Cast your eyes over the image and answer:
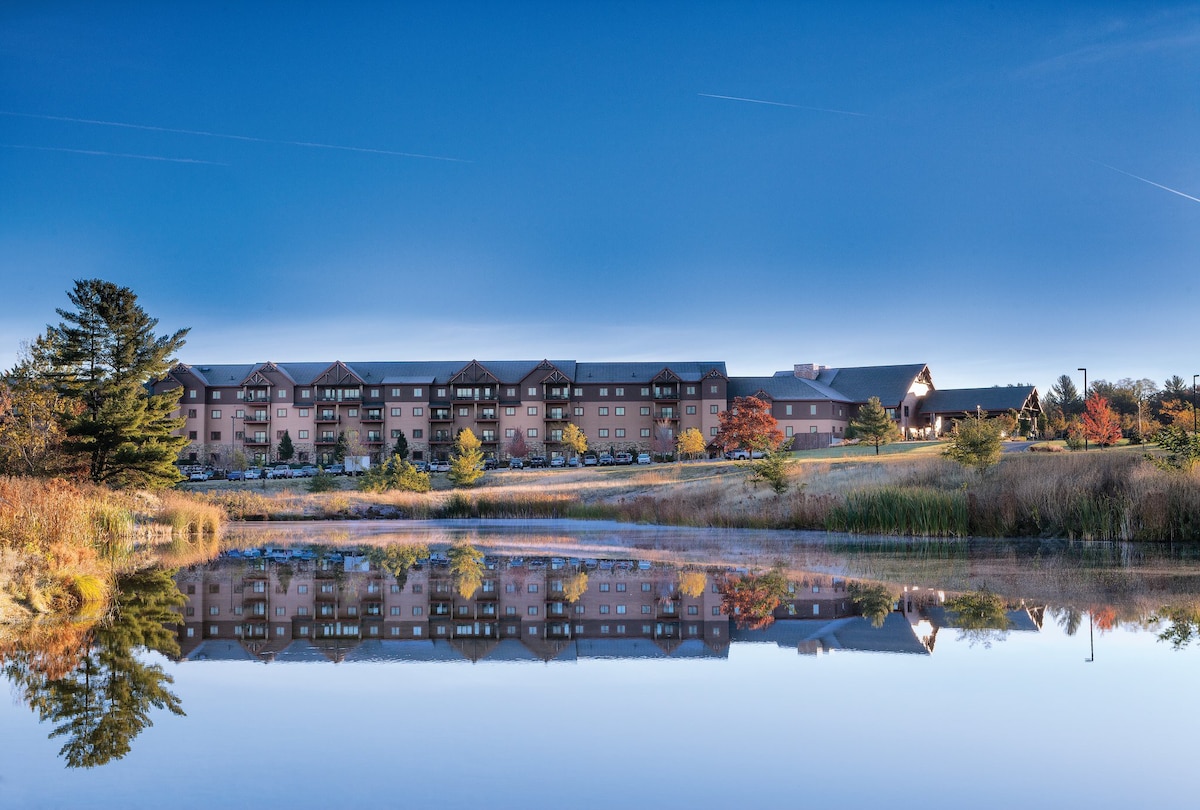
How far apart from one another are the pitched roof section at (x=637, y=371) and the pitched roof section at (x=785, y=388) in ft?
7.75

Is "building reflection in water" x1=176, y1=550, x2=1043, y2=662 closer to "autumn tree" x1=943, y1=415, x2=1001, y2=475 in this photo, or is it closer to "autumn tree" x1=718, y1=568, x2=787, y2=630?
"autumn tree" x1=718, y1=568, x2=787, y2=630

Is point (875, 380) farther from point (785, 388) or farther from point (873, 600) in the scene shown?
point (873, 600)

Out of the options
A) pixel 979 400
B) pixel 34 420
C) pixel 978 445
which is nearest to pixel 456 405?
pixel 979 400

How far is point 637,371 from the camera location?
98.6 m

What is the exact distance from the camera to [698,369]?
326 ft

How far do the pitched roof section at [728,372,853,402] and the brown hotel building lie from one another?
0.23 meters

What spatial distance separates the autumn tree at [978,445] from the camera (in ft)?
98.0

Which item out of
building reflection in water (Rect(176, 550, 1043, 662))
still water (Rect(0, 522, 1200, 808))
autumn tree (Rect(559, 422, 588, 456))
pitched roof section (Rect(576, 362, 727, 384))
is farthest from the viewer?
pitched roof section (Rect(576, 362, 727, 384))

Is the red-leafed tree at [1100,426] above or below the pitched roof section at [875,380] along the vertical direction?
below

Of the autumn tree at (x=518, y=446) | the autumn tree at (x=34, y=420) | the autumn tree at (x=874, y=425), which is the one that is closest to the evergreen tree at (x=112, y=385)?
the autumn tree at (x=34, y=420)

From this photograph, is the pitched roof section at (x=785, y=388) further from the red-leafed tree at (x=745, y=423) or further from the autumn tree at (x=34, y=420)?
the autumn tree at (x=34, y=420)

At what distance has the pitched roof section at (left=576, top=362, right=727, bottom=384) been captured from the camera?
318 ft

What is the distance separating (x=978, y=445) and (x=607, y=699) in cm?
2565

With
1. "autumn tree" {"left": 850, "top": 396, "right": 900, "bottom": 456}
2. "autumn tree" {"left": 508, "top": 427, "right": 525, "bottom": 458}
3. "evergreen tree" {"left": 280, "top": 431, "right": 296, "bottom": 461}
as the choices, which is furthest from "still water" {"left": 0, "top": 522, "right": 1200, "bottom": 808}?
"evergreen tree" {"left": 280, "top": 431, "right": 296, "bottom": 461}
